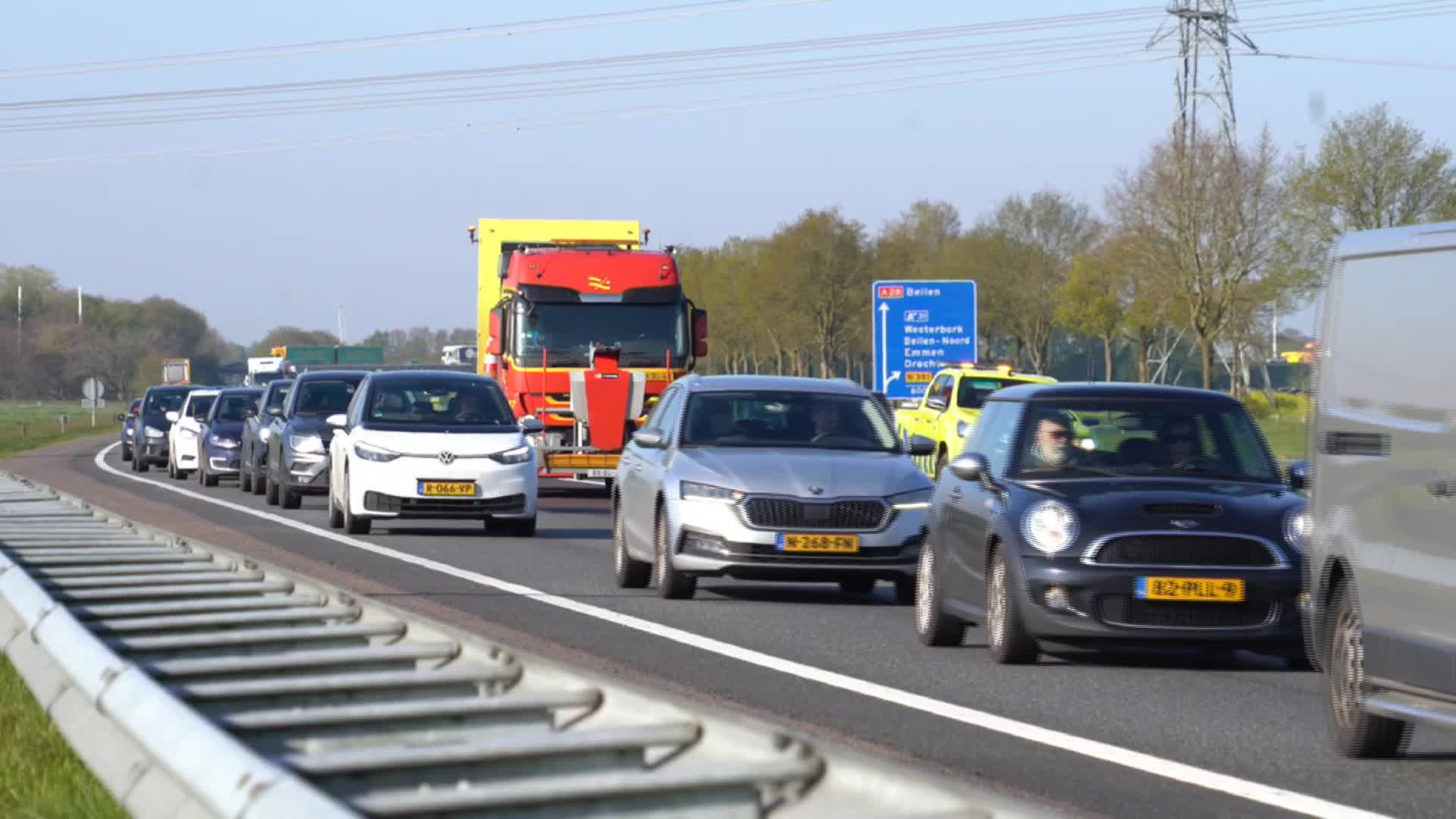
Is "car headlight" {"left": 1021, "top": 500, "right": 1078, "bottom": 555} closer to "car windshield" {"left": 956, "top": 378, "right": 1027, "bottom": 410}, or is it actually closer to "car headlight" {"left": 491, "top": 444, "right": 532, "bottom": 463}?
"car headlight" {"left": 491, "top": 444, "right": 532, "bottom": 463}

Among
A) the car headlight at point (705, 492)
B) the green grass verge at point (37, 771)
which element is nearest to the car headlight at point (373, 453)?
the car headlight at point (705, 492)

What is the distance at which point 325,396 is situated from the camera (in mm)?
31125

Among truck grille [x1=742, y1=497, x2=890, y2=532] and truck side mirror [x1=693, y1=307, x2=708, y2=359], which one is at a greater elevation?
truck side mirror [x1=693, y1=307, x2=708, y2=359]

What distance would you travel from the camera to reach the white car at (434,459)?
23391 mm

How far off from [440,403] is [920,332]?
1911 centimetres

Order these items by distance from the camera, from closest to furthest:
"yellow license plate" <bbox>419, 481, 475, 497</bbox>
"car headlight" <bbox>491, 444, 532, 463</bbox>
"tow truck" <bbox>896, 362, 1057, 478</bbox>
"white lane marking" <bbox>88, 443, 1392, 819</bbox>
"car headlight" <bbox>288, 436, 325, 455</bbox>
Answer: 1. "white lane marking" <bbox>88, 443, 1392, 819</bbox>
2. "yellow license plate" <bbox>419, 481, 475, 497</bbox>
3. "car headlight" <bbox>491, 444, 532, 463</bbox>
4. "car headlight" <bbox>288, 436, 325, 455</bbox>
5. "tow truck" <bbox>896, 362, 1057, 478</bbox>

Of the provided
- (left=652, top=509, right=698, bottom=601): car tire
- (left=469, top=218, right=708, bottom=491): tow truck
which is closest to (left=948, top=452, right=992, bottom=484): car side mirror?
(left=652, top=509, right=698, bottom=601): car tire

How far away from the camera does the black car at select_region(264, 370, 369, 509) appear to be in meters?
29.8

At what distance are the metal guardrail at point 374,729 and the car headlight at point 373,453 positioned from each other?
16.1m

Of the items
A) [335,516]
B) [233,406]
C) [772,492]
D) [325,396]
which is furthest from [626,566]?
[233,406]

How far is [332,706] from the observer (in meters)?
5.00

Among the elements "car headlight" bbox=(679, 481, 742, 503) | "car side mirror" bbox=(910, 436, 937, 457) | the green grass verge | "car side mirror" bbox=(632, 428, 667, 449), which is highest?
"car side mirror" bbox=(632, 428, 667, 449)

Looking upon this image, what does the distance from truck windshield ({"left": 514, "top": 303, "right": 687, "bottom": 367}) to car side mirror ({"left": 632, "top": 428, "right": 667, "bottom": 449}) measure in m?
14.4

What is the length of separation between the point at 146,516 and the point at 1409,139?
148 ft
